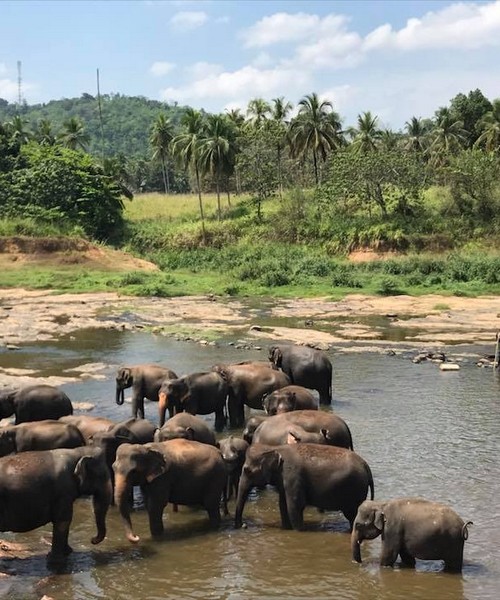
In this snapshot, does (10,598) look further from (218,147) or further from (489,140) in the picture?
(489,140)

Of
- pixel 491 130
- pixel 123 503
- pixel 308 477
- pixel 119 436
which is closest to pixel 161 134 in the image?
pixel 491 130

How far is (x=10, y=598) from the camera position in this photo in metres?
7.87

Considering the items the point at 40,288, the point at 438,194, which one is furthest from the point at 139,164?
the point at 40,288

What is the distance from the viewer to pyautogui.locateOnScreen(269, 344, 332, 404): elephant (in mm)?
16359

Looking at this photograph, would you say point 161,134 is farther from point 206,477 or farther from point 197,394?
point 206,477

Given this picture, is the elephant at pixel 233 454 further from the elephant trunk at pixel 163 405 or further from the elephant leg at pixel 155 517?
the elephant trunk at pixel 163 405

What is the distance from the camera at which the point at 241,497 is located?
382 inches

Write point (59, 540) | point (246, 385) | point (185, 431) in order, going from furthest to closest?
1. point (246, 385)
2. point (185, 431)
3. point (59, 540)

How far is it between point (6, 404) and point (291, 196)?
151 ft

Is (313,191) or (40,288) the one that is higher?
(313,191)

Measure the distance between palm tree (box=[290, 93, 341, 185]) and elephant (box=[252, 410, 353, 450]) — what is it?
176 ft

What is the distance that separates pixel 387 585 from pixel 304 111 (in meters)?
58.7

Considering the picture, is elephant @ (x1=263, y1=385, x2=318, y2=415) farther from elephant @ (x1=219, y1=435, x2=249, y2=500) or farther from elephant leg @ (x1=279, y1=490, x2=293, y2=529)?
elephant leg @ (x1=279, y1=490, x2=293, y2=529)

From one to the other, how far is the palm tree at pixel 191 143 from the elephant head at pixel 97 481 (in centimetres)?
5092
